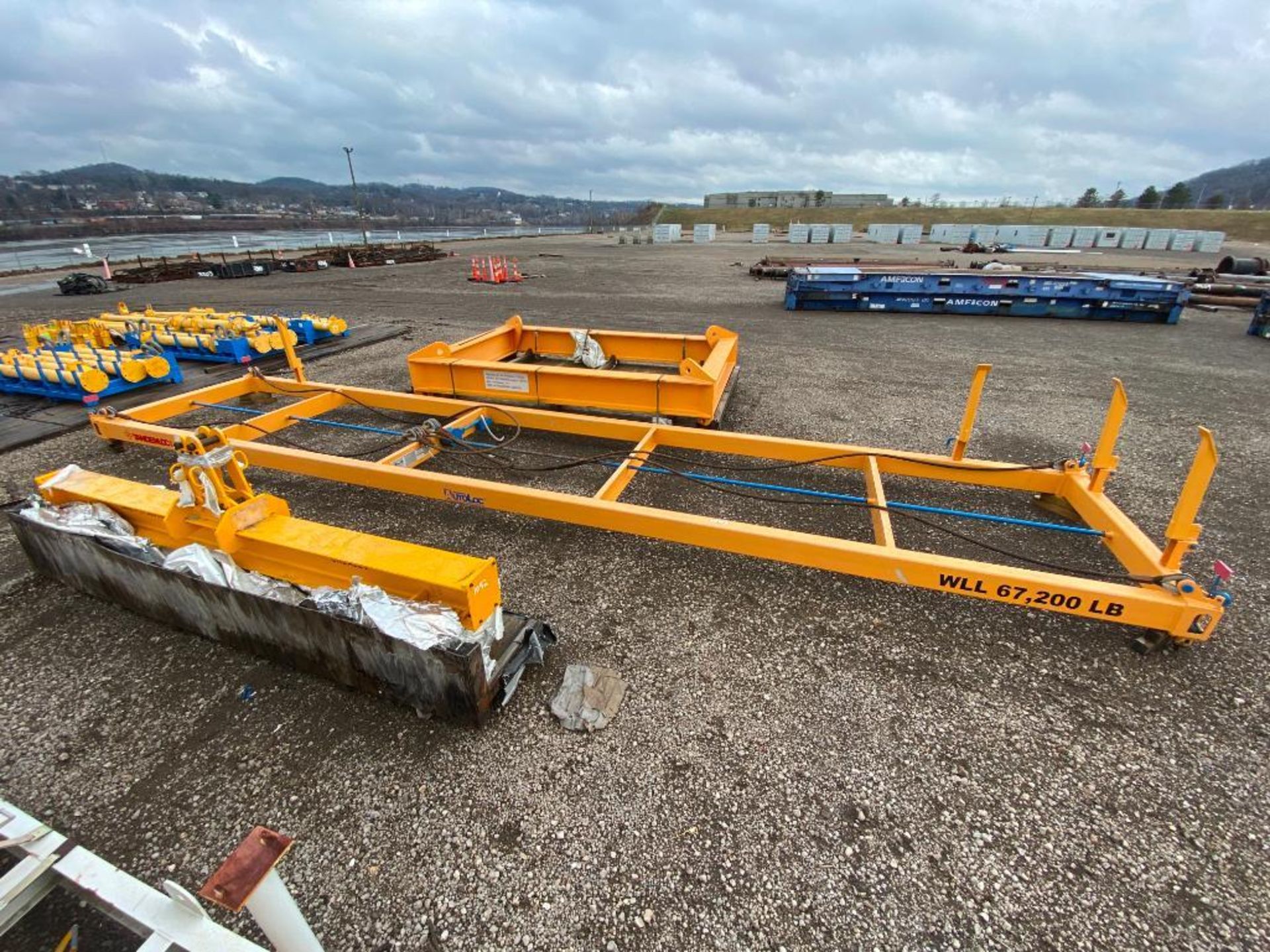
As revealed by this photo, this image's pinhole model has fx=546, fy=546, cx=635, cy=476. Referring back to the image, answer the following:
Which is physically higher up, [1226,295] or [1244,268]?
[1244,268]

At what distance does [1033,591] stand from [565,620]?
2.49 meters

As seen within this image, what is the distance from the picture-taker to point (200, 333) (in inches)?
324

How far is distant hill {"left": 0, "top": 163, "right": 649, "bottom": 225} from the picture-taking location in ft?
303

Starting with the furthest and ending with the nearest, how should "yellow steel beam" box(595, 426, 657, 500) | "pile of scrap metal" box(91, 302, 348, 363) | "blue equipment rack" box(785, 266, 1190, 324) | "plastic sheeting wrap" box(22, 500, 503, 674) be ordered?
"blue equipment rack" box(785, 266, 1190, 324), "pile of scrap metal" box(91, 302, 348, 363), "yellow steel beam" box(595, 426, 657, 500), "plastic sheeting wrap" box(22, 500, 503, 674)

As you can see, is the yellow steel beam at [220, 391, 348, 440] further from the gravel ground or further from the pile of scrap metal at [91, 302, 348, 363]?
the pile of scrap metal at [91, 302, 348, 363]

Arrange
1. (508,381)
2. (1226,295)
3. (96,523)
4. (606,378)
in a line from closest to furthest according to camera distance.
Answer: (96,523), (606,378), (508,381), (1226,295)

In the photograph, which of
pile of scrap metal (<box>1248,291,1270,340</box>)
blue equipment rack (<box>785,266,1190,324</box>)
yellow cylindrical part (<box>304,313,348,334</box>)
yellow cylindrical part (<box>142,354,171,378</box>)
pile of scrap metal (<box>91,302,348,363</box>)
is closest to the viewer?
yellow cylindrical part (<box>142,354,171,378</box>)

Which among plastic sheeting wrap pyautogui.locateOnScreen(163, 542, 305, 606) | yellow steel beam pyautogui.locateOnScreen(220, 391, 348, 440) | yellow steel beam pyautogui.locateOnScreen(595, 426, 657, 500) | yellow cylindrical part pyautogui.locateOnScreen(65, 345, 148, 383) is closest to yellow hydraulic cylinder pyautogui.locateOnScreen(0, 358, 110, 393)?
yellow cylindrical part pyautogui.locateOnScreen(65, 345, 148, 383)

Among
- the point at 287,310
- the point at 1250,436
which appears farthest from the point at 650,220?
the point at 1250,436

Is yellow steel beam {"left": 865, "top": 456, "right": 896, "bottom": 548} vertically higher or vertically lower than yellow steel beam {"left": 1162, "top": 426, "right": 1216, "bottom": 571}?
lower

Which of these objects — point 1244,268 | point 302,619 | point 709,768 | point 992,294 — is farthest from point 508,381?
point 1244,268

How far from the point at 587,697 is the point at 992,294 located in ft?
45.0

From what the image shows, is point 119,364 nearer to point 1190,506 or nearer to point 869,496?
point 869,496

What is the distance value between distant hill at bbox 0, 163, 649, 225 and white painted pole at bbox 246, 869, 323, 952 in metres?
91.6
